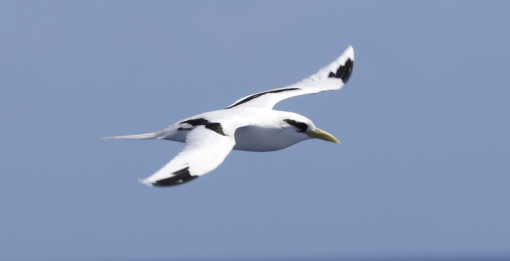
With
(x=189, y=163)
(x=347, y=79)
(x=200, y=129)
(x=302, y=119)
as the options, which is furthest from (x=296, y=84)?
(x=189, y=163)

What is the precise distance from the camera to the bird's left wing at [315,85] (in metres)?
22.2

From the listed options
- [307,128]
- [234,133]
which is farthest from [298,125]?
[234,133]

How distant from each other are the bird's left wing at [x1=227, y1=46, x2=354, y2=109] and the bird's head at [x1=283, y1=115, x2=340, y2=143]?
233 centimetres

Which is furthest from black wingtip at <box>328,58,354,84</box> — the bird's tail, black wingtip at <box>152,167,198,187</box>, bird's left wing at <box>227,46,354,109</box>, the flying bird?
black wingtip at <box>152,167,198,187</box>

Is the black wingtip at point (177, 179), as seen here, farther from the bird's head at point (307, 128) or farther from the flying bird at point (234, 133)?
the bird's head at point (307, 128)

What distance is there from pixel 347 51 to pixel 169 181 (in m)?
13.2

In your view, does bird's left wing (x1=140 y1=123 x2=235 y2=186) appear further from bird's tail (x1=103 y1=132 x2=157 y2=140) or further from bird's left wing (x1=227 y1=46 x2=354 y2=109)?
bird's left wing (x1=227 y1=46 x2=354 y2=109)

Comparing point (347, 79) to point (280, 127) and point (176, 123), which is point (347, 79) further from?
point (176, 123)

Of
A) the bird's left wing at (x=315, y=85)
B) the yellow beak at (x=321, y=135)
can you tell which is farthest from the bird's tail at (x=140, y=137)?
the yellow beak at (x=321, y=135)

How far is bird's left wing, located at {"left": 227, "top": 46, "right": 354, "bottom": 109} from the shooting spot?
2216cm

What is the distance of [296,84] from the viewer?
2430cm

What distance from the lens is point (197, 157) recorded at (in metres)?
15.8

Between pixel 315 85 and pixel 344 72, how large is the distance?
5.14 feet

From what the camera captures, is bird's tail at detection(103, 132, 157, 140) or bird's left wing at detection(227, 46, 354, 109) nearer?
bird's tail at detection(103, 132, 157, 140)
